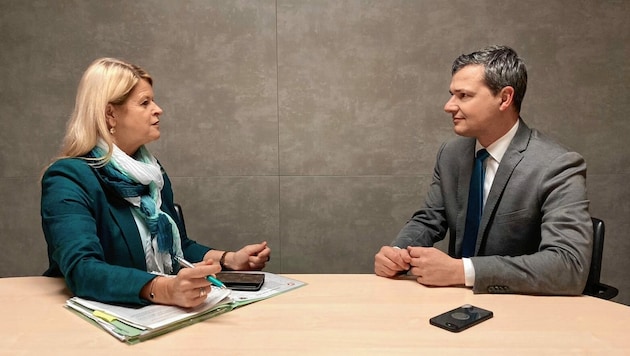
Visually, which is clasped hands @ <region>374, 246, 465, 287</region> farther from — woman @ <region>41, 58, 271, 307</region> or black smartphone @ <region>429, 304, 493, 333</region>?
woman @ <region>41, 58, 271, 307</region>

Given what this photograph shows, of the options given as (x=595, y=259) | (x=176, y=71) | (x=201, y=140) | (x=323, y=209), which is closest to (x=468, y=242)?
(x=595, y=259)

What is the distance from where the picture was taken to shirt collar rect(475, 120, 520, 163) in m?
2.14

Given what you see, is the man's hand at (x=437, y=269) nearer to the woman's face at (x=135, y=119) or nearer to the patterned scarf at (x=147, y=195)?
the patterned scarf at (x=147, y=195)

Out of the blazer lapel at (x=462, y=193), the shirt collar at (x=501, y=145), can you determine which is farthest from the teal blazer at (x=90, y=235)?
the shirt collar at (x=501, y=145)

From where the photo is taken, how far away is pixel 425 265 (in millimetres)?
1715

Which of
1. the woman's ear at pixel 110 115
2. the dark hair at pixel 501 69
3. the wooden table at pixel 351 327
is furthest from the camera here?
the dark hair at pixel 501 69

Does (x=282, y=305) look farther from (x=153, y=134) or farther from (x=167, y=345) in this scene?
(x=153, y=134)

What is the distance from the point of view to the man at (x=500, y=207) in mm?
1663

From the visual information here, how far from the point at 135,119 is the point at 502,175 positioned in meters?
1.36

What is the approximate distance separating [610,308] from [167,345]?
3.94ft

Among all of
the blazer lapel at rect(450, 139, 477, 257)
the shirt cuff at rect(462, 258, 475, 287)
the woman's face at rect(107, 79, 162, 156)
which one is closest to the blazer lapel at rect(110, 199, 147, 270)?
the woman's face at rect(107, 79, 162, 156)

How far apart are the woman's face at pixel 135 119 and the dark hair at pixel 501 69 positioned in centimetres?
123

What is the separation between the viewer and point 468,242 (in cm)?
215

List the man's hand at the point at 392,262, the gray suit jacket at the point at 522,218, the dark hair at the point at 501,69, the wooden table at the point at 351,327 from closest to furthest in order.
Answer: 1. the wooden table at the point at 351,327
2. the gray suit jacket at the point at 522,218
3. the man's hand at the point at 392,262
4. the dark hair at the point at 501,69
